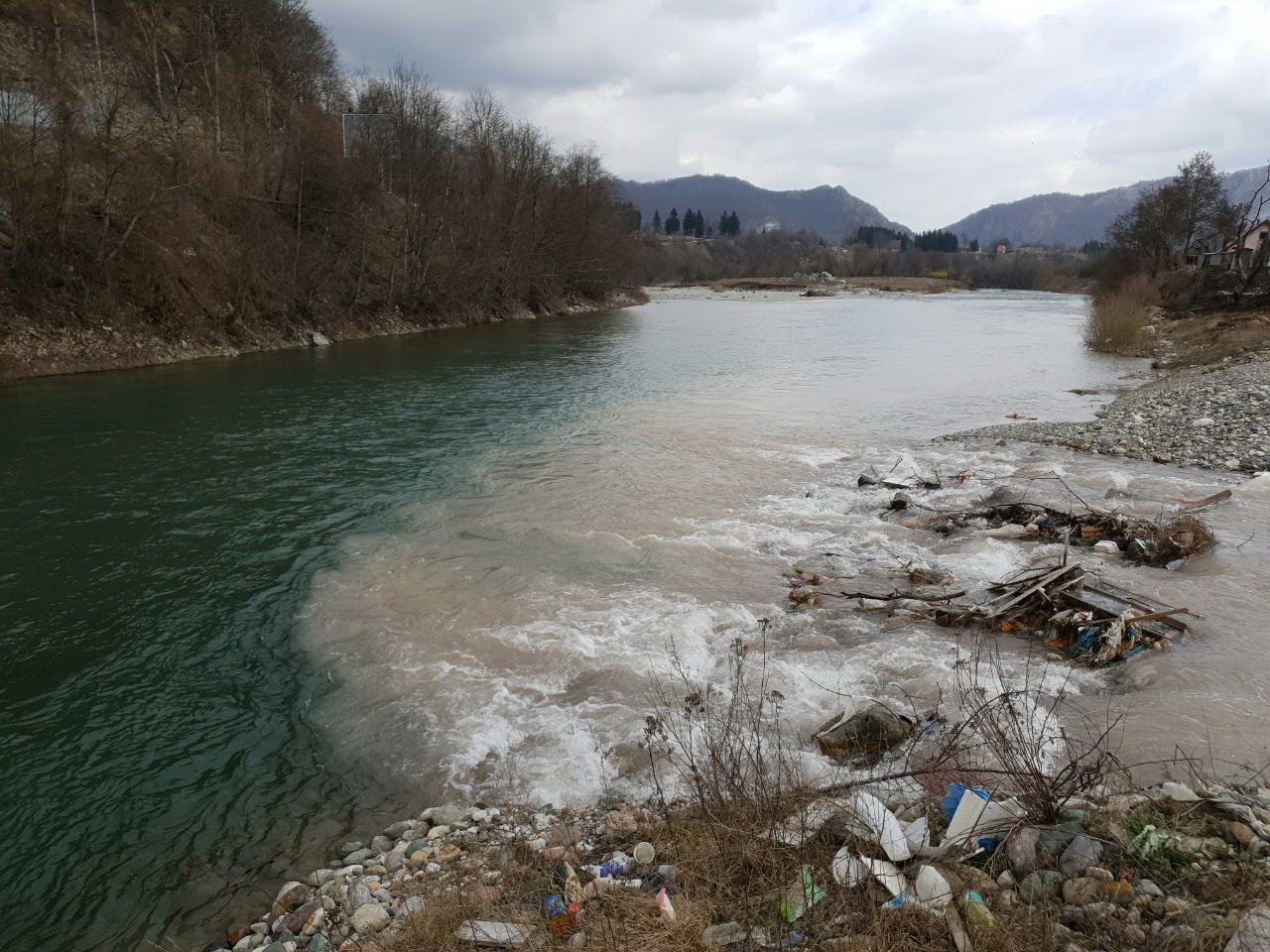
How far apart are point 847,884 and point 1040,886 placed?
97 centimetres

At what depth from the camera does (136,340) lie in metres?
29.2

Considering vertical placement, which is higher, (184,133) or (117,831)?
(184,133)

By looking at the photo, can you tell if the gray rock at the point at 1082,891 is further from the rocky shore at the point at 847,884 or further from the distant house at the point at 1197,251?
the distant house at the point at 1197,251

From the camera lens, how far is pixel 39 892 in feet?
17.2

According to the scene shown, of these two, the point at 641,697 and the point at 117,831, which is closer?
the point at 117,831

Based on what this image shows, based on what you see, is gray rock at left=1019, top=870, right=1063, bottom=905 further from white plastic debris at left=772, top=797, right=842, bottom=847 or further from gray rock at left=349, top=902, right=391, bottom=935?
gray rock at left=349, top=902, right=391, bottom=935

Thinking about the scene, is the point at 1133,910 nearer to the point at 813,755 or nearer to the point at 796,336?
the point at 813,755

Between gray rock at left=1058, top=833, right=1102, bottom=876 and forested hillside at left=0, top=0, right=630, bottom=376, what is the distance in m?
31.9

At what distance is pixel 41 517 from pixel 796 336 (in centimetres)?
4395

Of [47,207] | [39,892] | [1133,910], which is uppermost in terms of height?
[47,207]

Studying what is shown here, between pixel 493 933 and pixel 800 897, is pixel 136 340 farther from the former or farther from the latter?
pixel 800 897

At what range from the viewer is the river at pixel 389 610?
20.1 ft

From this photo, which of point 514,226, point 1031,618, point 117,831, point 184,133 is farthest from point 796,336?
point 117,831

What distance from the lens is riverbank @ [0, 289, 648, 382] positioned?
2567 cm
